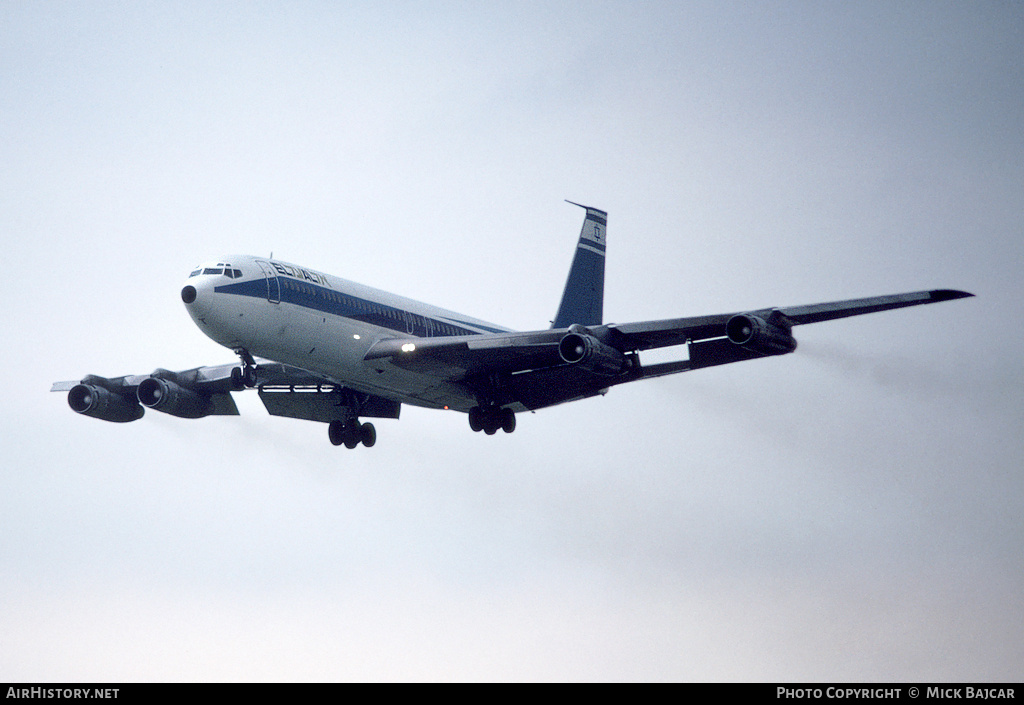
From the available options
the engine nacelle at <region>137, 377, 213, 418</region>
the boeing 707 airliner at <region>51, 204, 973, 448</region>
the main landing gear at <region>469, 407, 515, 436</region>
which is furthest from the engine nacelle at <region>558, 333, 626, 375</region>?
the engine nacelle at <region>137, 377, 213, 418</region>

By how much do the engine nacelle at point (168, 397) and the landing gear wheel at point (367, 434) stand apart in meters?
7.89

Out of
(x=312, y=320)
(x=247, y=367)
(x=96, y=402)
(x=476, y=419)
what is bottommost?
(x=476, y=419)

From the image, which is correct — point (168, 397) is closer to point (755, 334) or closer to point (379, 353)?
point (379, 353)

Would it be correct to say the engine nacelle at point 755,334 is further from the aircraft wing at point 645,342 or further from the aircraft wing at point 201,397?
the aircraft wing at point 201,397

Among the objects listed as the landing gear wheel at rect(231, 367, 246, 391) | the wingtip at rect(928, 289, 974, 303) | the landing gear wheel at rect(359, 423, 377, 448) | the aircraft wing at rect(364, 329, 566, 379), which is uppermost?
the landing gear wheel at rect(231, 367, 246, 391)

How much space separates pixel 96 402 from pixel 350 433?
1176cm

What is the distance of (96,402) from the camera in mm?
56031

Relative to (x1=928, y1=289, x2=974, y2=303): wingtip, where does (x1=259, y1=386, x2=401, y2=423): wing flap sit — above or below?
above

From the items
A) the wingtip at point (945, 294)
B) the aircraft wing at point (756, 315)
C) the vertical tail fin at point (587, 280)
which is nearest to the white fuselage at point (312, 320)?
the aircraft wing at point (756, 315)

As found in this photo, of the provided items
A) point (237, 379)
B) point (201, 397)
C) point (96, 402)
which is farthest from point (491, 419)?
point (96, 402)

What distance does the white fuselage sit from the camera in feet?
149

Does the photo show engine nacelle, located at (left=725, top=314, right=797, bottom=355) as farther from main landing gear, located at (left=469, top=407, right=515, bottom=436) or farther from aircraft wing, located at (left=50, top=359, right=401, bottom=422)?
aircraft wing, located at (left=50, top=359, right=401, bottom=422)

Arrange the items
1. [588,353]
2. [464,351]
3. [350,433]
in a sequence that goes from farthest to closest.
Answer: [350,433] → [464,351] → [588,353]
